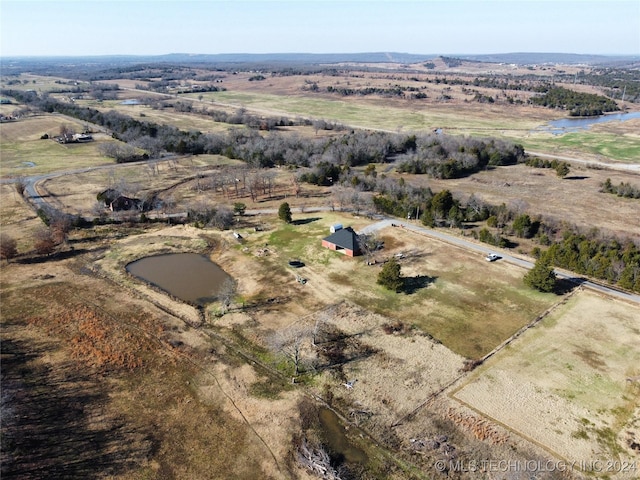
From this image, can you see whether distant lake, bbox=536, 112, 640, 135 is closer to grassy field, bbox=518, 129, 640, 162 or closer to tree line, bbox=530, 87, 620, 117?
tree line, bbox=530, 87, 620, 117

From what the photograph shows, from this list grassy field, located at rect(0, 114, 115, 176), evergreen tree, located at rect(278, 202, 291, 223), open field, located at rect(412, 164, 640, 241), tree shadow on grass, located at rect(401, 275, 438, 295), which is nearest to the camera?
tree shadow on grass, located at rect(401, 275, 438, 295)

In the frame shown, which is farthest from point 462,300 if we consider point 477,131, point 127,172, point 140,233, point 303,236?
point 477,131

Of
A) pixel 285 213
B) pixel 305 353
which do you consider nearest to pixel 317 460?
pixel 305 353

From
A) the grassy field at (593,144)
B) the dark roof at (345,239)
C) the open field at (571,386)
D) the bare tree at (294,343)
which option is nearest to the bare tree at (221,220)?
the dark roof at (345,239)

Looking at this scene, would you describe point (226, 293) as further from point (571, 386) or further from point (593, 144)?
point (593, 144)

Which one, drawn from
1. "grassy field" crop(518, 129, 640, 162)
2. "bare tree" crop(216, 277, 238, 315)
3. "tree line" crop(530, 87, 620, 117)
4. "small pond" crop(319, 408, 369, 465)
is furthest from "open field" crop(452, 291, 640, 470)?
"tree line" crop(530, 87, 620, 117)
